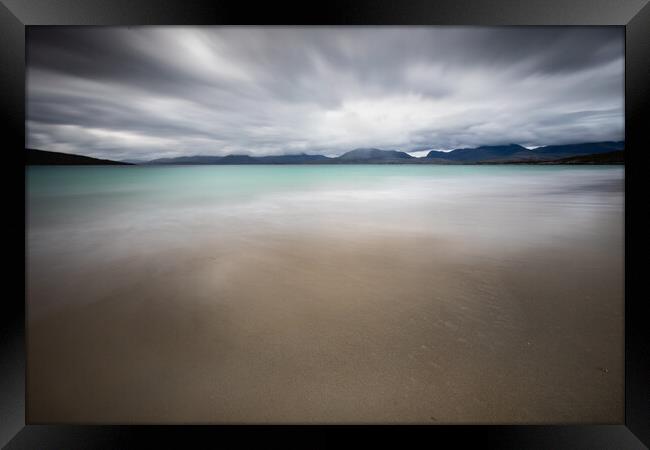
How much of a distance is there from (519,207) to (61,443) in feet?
15.2

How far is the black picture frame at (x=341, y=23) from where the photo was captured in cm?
120

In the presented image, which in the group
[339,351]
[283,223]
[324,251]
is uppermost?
[283,223]

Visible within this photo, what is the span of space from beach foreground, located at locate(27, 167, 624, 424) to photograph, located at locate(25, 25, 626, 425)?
11 mm

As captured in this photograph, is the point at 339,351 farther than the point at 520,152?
No

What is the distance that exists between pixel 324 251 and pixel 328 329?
98cm

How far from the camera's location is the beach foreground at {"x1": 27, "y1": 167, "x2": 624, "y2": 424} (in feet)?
3.99

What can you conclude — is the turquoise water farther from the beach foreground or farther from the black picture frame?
the black picture frame

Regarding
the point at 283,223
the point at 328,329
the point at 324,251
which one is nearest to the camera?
the point at 328,329

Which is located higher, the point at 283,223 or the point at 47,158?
the point at 47,158

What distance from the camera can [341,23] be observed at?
126 centimetres

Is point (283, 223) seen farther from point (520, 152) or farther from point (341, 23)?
point (520, 152)

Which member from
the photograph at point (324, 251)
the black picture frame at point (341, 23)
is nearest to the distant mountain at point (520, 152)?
the photograph at point (324, 251)

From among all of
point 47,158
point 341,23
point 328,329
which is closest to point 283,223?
point 328,329

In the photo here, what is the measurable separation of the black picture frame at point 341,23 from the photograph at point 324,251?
0.05 m
